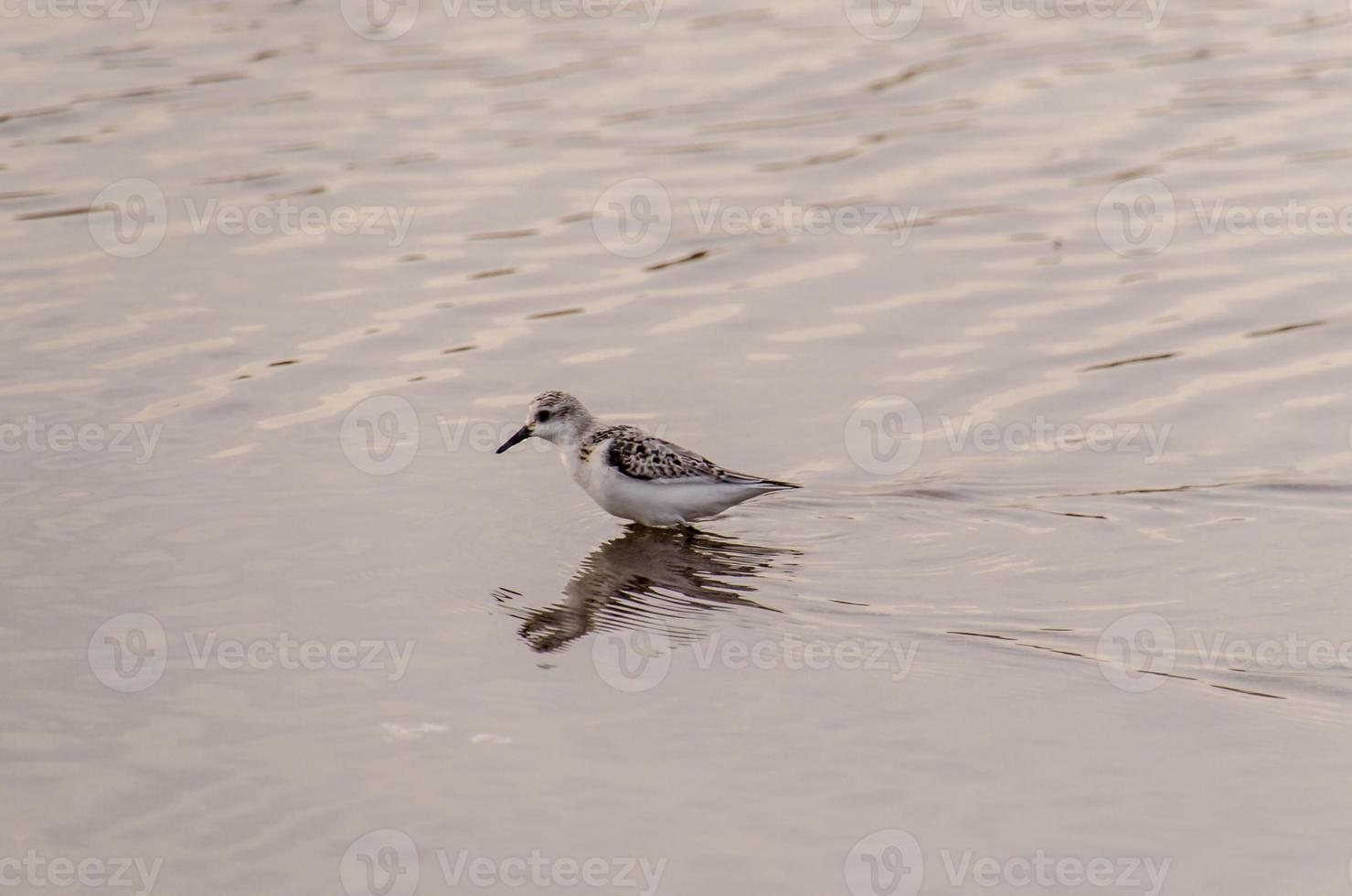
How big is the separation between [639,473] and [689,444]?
50.4 inches

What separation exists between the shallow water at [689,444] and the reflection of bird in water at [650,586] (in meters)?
0.05

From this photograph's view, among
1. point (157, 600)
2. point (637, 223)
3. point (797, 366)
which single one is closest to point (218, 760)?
point (157, 600)

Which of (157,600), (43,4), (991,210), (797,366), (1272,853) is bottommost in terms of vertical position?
(1272,853)

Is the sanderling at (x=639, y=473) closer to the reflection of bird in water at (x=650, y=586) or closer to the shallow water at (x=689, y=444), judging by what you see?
the reflection of bird in water at (x=650, y=586)

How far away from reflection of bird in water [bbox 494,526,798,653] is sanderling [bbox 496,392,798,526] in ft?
0.68

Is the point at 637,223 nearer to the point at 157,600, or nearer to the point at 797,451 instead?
the point at 797,451

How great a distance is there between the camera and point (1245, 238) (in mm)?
16141

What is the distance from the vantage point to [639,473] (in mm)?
11492

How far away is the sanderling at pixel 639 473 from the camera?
11.4 metres

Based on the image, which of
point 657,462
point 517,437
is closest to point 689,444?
point 657,462

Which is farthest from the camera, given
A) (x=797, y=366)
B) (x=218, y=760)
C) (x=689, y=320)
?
(x=689, y=320)

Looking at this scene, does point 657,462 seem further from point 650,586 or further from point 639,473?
point 650,586

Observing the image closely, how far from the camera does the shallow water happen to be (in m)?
8.06

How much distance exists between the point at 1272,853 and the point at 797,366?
6878mm
